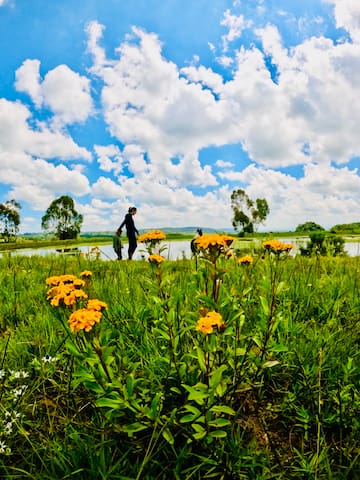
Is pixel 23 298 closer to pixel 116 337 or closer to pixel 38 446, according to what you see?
pixel 116 337

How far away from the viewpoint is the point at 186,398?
1.85 m

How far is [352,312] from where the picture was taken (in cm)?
307

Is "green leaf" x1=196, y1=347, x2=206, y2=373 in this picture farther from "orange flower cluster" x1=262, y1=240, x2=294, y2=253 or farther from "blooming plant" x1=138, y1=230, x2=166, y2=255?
"orange flower cluster" x1=262, y1=240, x2=294, y2=253

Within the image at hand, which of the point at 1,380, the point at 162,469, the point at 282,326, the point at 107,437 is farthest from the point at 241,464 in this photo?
the point at 1,380

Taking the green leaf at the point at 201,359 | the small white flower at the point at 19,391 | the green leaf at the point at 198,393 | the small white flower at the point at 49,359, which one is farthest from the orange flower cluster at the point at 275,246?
the small white flower at the point at 19,391

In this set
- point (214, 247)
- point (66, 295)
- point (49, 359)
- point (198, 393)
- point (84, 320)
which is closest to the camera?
point (84, 320)

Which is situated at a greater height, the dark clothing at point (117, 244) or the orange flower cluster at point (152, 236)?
the orange flower cluster at point (152, 236)

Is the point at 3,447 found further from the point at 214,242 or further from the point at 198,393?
the point at 214,242

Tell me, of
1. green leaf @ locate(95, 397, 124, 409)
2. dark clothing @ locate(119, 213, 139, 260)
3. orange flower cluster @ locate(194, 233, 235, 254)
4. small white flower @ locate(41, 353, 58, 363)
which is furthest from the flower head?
dark clothing @ locate(119, 213, 139, 260)

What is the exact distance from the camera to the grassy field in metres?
1.52

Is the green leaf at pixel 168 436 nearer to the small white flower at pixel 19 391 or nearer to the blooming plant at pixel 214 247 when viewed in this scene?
the blooming plant at pixel 214 247

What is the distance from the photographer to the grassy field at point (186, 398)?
1517 millimetres

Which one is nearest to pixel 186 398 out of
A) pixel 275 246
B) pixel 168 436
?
pixel 168 436

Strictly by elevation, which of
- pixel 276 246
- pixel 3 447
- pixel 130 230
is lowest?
pixel 3 447
